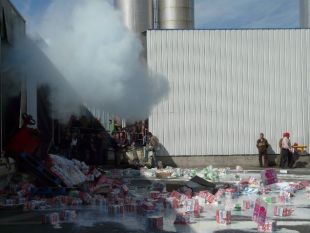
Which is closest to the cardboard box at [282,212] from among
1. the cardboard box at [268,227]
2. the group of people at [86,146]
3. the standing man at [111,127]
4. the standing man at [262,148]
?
the cardboard box at [268,227]

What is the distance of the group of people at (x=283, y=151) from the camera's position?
24.1 metres

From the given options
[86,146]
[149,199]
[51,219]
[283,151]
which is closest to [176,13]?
[283,151]

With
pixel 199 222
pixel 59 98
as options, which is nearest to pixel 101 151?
pixel 59 98

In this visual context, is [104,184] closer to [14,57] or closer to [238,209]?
[238,209]

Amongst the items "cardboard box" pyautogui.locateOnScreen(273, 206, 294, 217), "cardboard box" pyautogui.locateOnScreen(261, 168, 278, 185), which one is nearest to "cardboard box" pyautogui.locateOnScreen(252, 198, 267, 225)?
"cardboard box" pyautogui.locateOnScreen(273, 206, 294, 217)

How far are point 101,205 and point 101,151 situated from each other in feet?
39.0

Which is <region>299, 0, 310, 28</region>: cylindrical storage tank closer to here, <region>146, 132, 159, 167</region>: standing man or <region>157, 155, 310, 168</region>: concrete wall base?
<region>157, 155, 310, 168</region>: concrete wall base

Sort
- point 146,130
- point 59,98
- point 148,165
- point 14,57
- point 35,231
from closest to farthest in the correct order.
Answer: point 35,231 < point 14,57 < point 59,98 < point 148,165 < point 146,130

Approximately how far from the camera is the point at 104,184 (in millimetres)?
14602

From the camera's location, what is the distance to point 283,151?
2411cm

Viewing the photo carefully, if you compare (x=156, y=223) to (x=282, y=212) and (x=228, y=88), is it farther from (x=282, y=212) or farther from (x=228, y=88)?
(x=228, y=88)

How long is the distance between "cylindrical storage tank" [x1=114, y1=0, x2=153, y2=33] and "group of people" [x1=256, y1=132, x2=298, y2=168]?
38.9ft

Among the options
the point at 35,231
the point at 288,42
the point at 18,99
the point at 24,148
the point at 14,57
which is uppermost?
the point at 288,42

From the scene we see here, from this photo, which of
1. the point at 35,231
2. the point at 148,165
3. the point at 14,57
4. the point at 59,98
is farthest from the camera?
the point at 148,165
